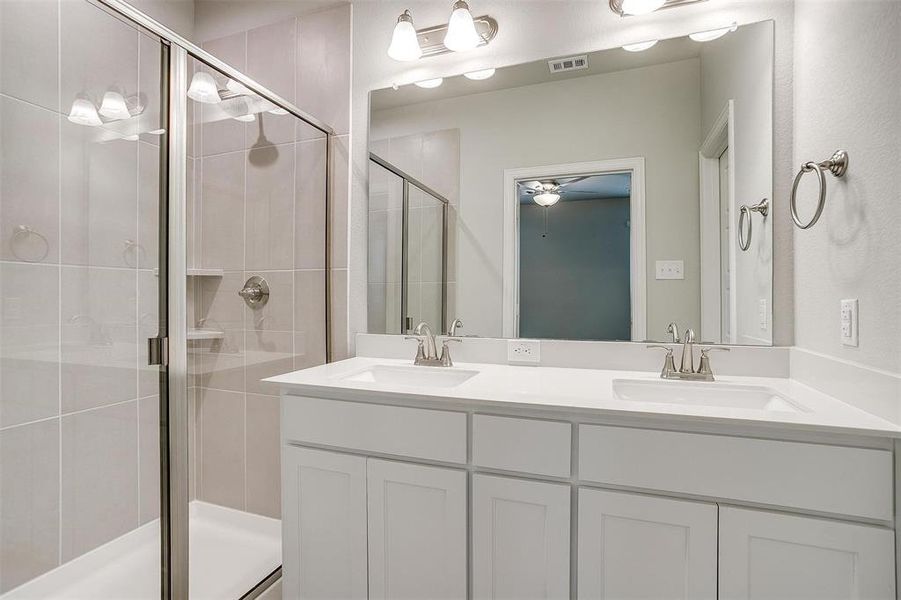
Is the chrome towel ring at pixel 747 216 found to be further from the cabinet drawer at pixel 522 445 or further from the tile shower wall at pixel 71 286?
the tile shower wall at pixel 71 286

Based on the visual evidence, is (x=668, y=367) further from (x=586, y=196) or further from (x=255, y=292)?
(x=255, y=292)

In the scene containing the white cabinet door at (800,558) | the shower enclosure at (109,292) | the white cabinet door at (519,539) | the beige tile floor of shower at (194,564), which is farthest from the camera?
the beige tile floor of shower at (194,564)

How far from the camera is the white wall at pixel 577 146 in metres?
1.53

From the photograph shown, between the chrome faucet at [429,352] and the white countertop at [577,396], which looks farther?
the chrome faucet at [429,352]

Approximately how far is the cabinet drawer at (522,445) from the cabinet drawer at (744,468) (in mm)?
52

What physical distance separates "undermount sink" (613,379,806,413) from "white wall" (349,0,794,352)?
263 millimetres

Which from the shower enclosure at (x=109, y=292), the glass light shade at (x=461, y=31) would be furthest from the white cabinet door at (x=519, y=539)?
the glass light shade at (x=461, y=31)

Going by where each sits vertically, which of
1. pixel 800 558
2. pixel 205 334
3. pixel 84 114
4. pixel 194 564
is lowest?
pixel 194 564

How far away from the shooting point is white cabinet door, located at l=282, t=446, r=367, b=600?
1301mm

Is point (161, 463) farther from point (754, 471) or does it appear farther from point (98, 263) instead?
point (754, 471)

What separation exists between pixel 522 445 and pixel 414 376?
61cm

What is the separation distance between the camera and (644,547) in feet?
3.43

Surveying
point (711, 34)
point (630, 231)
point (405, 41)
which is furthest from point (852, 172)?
point (405, 41)

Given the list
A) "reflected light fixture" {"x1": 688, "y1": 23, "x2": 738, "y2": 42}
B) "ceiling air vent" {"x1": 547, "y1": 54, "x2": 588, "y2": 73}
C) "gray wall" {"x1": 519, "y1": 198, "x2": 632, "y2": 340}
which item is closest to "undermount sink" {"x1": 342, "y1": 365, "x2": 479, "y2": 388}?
"gray wall" {"x1": 519, "y1": 198, "x2": 632, "y2": 340}
